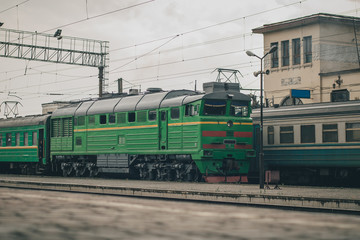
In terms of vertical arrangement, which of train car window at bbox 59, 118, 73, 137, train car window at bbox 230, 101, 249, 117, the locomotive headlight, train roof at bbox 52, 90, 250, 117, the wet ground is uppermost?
train roof at bbox 52, 90, 250, 117

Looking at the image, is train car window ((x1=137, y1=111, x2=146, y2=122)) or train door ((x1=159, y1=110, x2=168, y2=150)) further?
train car window ((x1=137, y1=111, x2=146, y2=122))

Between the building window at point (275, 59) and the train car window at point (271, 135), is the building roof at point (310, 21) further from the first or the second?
the train car window at point (271, 135)

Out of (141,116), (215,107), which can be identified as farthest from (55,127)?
(215,107)

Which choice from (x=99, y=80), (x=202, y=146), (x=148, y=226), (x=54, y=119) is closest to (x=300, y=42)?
(x=99, y=80)

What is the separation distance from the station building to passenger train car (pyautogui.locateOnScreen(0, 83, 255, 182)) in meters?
23.7

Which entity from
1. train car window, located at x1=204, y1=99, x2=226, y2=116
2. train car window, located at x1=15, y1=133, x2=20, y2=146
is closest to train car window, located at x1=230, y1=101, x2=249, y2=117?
train car window, located at x1=204, y1=99, x2=226, y2=116

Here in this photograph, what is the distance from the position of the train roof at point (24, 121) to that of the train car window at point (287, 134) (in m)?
16.2

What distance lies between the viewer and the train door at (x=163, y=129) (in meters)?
28.6

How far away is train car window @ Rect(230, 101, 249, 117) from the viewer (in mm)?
28188

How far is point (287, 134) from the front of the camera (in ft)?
94.3

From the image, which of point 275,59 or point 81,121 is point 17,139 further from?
point 275,59

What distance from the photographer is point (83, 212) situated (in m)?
15.5

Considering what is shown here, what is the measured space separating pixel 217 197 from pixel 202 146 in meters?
7.15

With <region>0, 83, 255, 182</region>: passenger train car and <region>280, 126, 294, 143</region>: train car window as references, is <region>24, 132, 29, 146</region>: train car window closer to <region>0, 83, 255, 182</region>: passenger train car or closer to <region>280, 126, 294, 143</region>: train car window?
<region>0, 83, 255, 182</region>: passenger train car
